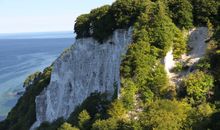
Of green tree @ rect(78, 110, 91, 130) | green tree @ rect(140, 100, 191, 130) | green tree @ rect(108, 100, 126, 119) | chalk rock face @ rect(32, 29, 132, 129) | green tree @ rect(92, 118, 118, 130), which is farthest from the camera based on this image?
chalk rock face @ rect(32, 29, 132, 129)

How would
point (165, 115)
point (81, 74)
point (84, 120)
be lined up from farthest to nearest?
point (81, 74), point (84, 120), point (165, 115)

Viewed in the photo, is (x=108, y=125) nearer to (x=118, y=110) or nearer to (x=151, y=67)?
(x=118, y=110)

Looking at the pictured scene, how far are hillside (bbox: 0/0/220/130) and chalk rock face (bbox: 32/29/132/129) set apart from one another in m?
0.13

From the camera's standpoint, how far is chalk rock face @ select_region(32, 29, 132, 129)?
161ft

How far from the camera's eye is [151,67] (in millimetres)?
40688

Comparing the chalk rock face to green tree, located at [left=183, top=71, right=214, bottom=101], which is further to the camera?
the chalk rock face

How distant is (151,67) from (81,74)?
67.1ft

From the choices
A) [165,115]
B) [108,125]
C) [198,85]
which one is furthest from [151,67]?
[165,115]

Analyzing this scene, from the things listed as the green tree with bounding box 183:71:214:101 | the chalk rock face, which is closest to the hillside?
the green tree with bounding box 183:71:214:101

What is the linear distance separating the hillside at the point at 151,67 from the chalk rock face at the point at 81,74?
0.13m

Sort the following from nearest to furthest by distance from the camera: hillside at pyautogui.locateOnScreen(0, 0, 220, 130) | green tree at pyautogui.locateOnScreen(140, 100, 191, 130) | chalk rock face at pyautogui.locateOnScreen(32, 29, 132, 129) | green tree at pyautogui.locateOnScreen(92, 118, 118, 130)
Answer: green tree at pyautogui.locateOnScreen(140, 100, 191, 130) < hillside at pyautogui.locateOnScreen(0, 0, 220, 130) < green tree at pyautogui.locateOnScreen(92, 118, 118, 130) < chalk rock face at pyautogui.locateOnScreen(32, 29, 132, 129)

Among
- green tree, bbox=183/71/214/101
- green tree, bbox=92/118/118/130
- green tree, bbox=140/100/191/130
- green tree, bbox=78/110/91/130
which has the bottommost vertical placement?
green tree, bbox=78/110/91/130

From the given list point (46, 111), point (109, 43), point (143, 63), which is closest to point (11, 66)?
point (46, 111)

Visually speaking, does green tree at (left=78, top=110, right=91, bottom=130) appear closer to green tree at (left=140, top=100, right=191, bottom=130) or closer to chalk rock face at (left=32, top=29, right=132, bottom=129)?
chalk rock face at (left=32, top=29, right=132, bottom=129)
